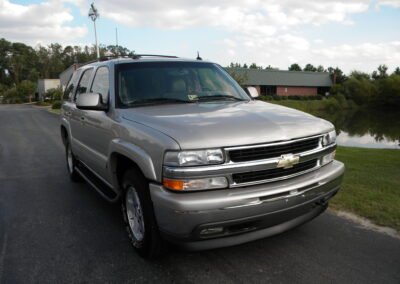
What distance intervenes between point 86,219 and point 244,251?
7.18 ft

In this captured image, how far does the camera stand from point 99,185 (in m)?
4.79

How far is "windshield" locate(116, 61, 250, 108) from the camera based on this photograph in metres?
4.13

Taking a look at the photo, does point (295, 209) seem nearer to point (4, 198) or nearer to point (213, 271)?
point (213, 271)

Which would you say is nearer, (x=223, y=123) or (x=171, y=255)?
(x=223, y=123)

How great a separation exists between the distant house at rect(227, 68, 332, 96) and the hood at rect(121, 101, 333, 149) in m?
63.0

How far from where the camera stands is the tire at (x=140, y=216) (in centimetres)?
325

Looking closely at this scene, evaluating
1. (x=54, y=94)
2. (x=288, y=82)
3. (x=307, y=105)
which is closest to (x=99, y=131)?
(x=307, y=105)

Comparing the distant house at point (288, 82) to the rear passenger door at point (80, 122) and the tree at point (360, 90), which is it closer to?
the tree at point (360, 90)

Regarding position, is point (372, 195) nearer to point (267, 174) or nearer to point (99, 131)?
point (267, 174)

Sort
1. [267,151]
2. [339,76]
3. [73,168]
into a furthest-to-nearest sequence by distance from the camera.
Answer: [339,76] → [73,168] → [267,151]

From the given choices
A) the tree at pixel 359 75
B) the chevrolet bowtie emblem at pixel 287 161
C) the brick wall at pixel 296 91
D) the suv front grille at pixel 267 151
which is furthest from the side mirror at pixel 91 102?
the tree at pixel 359 75

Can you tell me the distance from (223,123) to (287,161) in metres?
0.65

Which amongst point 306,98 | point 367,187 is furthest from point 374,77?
point 367,187

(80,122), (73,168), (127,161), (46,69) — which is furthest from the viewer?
(46,69)
